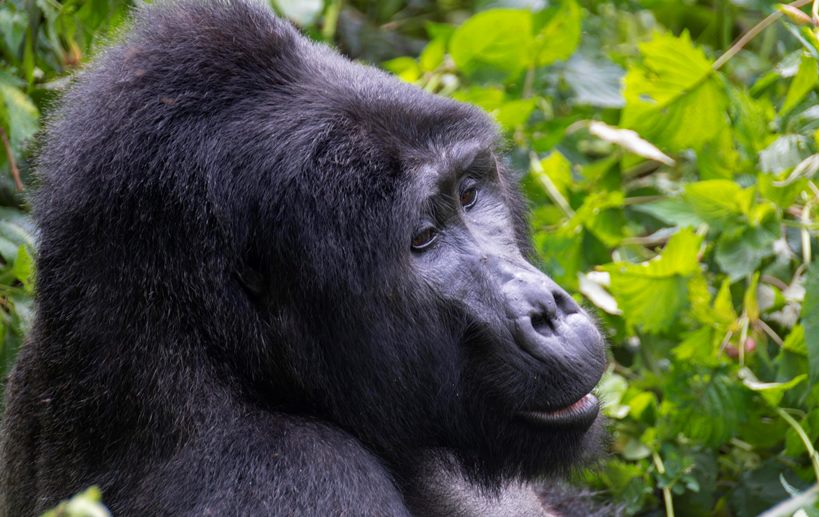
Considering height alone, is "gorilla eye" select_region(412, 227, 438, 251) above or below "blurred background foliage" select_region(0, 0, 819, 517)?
above

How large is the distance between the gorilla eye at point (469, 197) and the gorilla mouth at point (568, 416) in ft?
2.09

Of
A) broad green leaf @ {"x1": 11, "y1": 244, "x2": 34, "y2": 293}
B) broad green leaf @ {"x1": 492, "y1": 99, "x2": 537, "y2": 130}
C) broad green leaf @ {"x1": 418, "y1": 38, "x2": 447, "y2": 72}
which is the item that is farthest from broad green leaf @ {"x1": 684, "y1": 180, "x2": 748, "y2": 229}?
broad green leaf @ {"x1": 11, "y1": 244, "x2": 34, "y2": 293}

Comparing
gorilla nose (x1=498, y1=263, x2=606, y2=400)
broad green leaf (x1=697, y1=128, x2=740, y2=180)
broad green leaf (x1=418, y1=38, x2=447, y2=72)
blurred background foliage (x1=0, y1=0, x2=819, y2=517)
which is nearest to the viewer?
gorilla nose (x1=498, y1=263, x2=606, y2=400)

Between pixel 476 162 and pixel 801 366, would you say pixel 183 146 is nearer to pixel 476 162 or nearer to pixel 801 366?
pixel 476 162

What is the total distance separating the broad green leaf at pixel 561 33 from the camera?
4.76 meters

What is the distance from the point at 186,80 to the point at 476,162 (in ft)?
2.82

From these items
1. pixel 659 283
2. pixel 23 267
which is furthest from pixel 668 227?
pixel 23 267

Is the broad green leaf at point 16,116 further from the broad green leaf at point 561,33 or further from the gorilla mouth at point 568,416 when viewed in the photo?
the broad green leaf at point 561,33

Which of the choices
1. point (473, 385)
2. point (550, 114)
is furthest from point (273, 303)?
point (550, 114)

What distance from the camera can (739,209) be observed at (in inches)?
154

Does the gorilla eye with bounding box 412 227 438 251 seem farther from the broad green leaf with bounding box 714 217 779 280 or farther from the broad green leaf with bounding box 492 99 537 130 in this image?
the broad green leaf with bounding box 492 99 537 130

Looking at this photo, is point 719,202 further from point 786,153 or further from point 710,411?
point 710,411

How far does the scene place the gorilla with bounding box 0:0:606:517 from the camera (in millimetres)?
2697

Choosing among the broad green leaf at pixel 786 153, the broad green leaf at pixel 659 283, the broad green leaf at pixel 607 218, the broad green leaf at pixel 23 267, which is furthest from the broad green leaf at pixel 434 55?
the broad green leaf at pixel 23 267
